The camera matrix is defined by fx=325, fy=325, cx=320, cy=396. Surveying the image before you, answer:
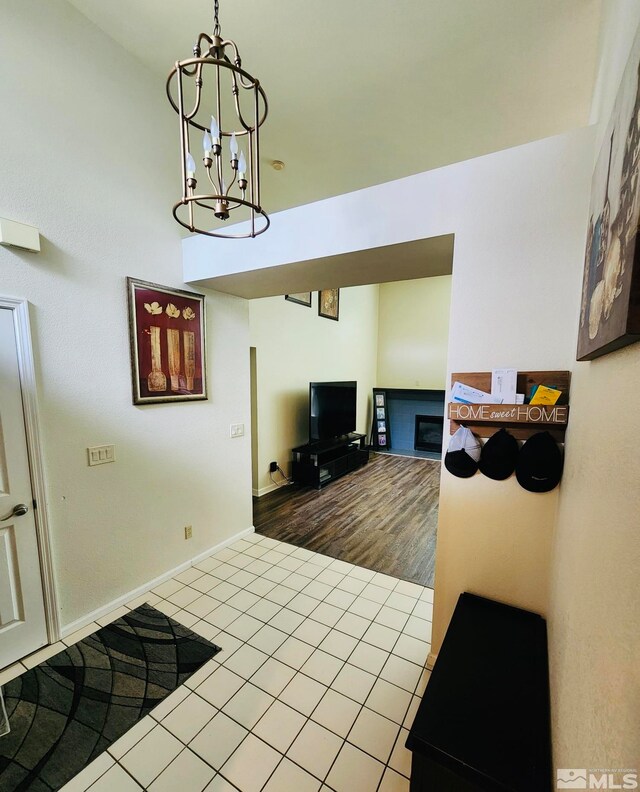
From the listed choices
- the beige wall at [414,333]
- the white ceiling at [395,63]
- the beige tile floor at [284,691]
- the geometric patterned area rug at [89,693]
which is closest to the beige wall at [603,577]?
the beige tile floor at [284,691]

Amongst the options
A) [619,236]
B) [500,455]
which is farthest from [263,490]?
[619,236]

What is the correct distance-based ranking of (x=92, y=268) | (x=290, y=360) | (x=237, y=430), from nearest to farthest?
1. (x=92, y=268)
2. (x=237, y=430)
3. (x=290, y=360)

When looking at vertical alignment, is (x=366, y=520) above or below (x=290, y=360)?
below

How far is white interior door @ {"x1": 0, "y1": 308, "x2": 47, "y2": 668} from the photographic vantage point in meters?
1.69

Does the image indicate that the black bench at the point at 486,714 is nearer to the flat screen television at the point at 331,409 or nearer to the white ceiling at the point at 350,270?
the white ceiling at the point at 350,270

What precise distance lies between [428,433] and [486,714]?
569 cm

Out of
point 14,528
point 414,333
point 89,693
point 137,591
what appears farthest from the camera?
point 414,333

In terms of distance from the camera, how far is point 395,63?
83.5 inches

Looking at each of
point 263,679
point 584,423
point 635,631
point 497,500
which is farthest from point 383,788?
point 584,423

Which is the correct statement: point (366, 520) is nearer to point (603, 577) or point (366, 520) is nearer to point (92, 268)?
point (603, 577)

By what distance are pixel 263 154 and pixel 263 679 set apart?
3.94m

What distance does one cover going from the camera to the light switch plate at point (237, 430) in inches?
117

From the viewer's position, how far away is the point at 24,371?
1726mm

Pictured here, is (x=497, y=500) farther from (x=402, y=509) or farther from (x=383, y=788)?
(x=402, y=509)
